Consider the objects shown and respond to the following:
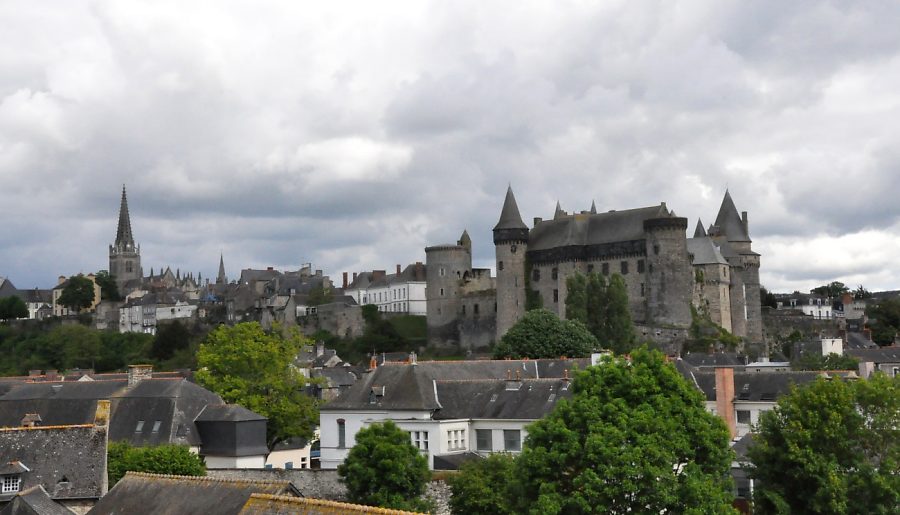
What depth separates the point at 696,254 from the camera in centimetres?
11012

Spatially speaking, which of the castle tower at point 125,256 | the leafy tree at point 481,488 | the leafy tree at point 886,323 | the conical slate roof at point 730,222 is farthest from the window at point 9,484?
the castle tower at point 125,256

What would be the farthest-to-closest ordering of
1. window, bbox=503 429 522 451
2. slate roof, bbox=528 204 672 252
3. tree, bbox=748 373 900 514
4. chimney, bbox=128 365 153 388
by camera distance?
slate roof, bbox=528 204 672 252, chimney, bbox=128 365 153 388, window, bbox=503 429 522 451, tree, bbox=748 373 900 514

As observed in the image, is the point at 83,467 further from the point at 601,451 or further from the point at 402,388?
the point at 402,388

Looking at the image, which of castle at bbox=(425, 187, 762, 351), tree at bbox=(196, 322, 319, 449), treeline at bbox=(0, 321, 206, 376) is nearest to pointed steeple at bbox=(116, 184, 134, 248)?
treeline at bbox=(0, 321, 206, 376)

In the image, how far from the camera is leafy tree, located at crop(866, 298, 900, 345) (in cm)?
12006

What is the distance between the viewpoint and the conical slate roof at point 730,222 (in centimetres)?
11756

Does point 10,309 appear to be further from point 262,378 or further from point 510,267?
point 262,378

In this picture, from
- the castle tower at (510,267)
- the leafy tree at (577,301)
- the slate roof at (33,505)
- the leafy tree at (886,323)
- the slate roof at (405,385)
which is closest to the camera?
the slate roof at (33,505)


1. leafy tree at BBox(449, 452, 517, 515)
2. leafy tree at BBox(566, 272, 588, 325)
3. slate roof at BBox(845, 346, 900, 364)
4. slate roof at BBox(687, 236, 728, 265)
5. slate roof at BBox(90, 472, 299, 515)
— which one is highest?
slate roof at BBox(687, 236, 728, 265)

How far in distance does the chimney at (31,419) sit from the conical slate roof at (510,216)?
7662cm

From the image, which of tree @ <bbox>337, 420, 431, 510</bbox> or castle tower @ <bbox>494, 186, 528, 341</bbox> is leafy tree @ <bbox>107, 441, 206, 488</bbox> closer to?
tree @ <bbox>337, 420, 431, 510</bbox>

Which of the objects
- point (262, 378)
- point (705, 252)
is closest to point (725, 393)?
point (262, 378)

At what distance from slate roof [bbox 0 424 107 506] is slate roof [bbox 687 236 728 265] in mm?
85361

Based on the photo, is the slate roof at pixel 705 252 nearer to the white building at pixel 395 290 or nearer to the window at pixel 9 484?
the white building at pixel 395 290
